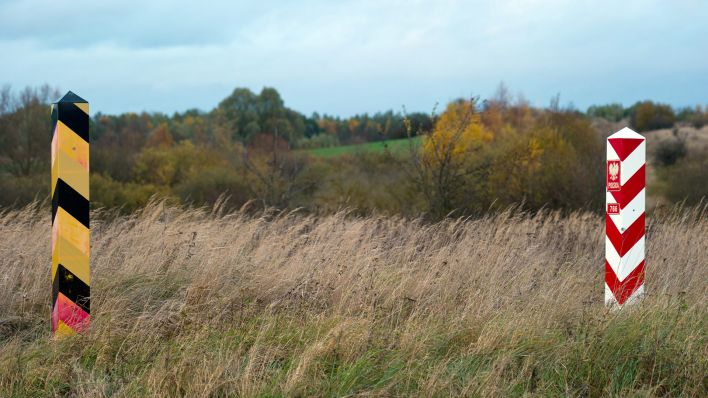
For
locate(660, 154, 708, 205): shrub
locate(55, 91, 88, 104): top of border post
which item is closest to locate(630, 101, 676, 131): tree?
locate(660, 154, 708, 205): shrub

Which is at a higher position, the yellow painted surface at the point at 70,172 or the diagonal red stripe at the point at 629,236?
the yellow painted surface at the point at 70,172

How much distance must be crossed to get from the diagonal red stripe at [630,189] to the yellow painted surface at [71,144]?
14.0 ft

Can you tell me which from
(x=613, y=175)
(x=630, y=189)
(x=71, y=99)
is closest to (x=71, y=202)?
(x=71, y=99)

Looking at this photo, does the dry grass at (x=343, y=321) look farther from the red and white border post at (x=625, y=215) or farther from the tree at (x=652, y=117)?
the tree at (x=652, y=117)

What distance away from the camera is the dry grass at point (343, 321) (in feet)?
15.2

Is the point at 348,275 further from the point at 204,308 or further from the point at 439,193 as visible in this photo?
the point at 439,193

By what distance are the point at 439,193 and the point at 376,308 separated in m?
13.3

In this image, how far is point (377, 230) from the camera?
9891 mm

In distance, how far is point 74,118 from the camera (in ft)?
17.9

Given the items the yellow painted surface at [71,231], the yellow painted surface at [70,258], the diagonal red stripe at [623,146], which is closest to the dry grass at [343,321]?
the yellow painted surface at [70,258]

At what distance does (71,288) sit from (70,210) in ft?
1.80

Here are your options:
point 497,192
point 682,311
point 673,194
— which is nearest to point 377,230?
point 682,311

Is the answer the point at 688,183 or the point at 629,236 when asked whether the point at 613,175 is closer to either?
the point at 629,236

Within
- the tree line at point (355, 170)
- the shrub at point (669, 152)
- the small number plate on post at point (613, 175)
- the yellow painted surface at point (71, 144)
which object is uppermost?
the yellow painted surface at point (71, 144)
